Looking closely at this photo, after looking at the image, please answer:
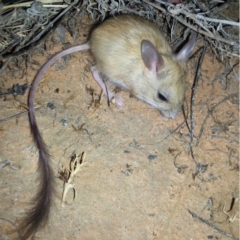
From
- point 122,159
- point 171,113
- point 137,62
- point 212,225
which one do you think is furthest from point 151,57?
point 212,225

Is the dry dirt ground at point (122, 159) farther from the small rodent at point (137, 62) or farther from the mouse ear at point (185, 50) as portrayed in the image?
the mouse ear at point (185, 50)

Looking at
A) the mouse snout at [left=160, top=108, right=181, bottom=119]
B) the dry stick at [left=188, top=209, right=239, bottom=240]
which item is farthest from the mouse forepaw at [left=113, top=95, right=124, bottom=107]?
the dry stick at [left=188, top=209, right=239, bottom=240]

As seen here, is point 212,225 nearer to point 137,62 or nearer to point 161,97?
point 161,97

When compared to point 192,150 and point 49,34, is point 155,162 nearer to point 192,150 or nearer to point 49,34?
point 192,150

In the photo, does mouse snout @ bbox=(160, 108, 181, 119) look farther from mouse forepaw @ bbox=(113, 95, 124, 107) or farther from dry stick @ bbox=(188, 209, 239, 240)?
dry stick @ bbox=(188, 209, 239, 240)

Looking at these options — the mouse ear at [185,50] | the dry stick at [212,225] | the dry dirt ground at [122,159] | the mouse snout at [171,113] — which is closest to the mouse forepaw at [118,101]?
the dry dirt ground at [122,159]

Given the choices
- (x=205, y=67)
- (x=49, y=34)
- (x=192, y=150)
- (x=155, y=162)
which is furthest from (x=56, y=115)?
(x=205, y=67)
